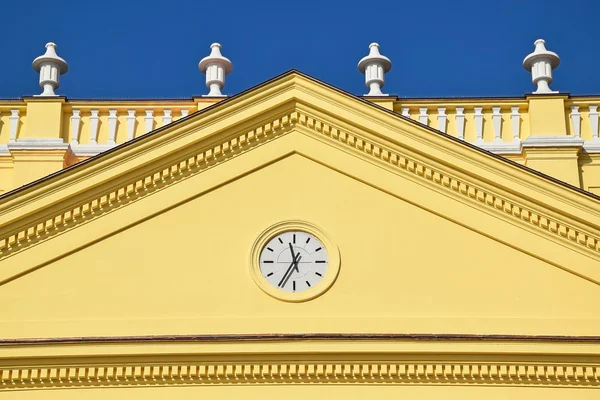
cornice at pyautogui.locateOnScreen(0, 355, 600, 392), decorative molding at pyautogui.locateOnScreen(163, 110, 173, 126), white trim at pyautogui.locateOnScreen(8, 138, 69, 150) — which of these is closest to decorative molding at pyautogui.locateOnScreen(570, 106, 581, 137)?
cornice at pyautogui.locateOnScreen(0, 355, 600, 392)

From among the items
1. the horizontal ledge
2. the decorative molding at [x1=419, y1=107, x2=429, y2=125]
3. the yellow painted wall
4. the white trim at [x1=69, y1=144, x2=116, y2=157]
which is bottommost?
the horizontal ledge

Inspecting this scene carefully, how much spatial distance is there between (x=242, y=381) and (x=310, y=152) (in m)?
3.24

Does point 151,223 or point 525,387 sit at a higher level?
point 151,223

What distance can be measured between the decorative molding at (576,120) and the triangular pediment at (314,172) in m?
2.57

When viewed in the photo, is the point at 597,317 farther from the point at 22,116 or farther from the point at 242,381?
the point at 22,116

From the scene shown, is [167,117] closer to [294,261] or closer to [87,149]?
[87,149]

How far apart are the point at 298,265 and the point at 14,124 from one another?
5.06 m

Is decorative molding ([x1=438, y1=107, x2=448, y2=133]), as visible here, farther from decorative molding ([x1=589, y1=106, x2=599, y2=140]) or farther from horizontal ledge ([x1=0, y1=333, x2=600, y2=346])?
horizontal ledge ([x1=0, y1=333, x2=600, y2=346])

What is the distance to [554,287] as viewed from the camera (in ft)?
71.6

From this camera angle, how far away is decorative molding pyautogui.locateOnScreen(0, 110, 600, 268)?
2209 cm

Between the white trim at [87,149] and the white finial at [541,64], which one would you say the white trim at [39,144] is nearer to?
the white trim at [87,149]

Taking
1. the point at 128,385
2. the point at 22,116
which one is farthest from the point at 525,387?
the point at 22,116

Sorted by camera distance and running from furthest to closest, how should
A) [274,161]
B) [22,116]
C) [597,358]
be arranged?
1. [22,116]
2. [274,161]
3. [597,358]

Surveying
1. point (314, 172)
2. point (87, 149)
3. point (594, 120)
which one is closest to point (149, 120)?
point (87, 149)
